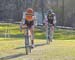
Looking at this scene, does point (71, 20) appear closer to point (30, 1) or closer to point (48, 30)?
point (30, 1)

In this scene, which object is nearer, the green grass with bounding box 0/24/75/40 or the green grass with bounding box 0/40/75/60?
the green grass with bounding box 0/40/75/60

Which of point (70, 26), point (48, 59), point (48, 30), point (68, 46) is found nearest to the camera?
point (48, 59)

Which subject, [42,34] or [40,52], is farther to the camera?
[42,34]

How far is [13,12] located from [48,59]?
90.6 feet

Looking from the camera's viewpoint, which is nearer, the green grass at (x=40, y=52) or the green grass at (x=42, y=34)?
the green grass at (x=40, y=52)

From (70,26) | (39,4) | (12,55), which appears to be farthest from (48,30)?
(39,4)

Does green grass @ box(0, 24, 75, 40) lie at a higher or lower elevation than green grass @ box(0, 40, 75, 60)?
lower

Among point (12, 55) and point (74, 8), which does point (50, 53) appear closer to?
point (12, 55)

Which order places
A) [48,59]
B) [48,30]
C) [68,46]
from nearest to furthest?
[48,59]
[68,46]
[48,30]

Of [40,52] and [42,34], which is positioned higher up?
[40,52]

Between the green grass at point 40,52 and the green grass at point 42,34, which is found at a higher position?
the green grass at point 40,52

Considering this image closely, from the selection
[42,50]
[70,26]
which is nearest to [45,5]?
[70,26]

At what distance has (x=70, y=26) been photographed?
123 ft

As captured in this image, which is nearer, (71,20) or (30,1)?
(71,20)
